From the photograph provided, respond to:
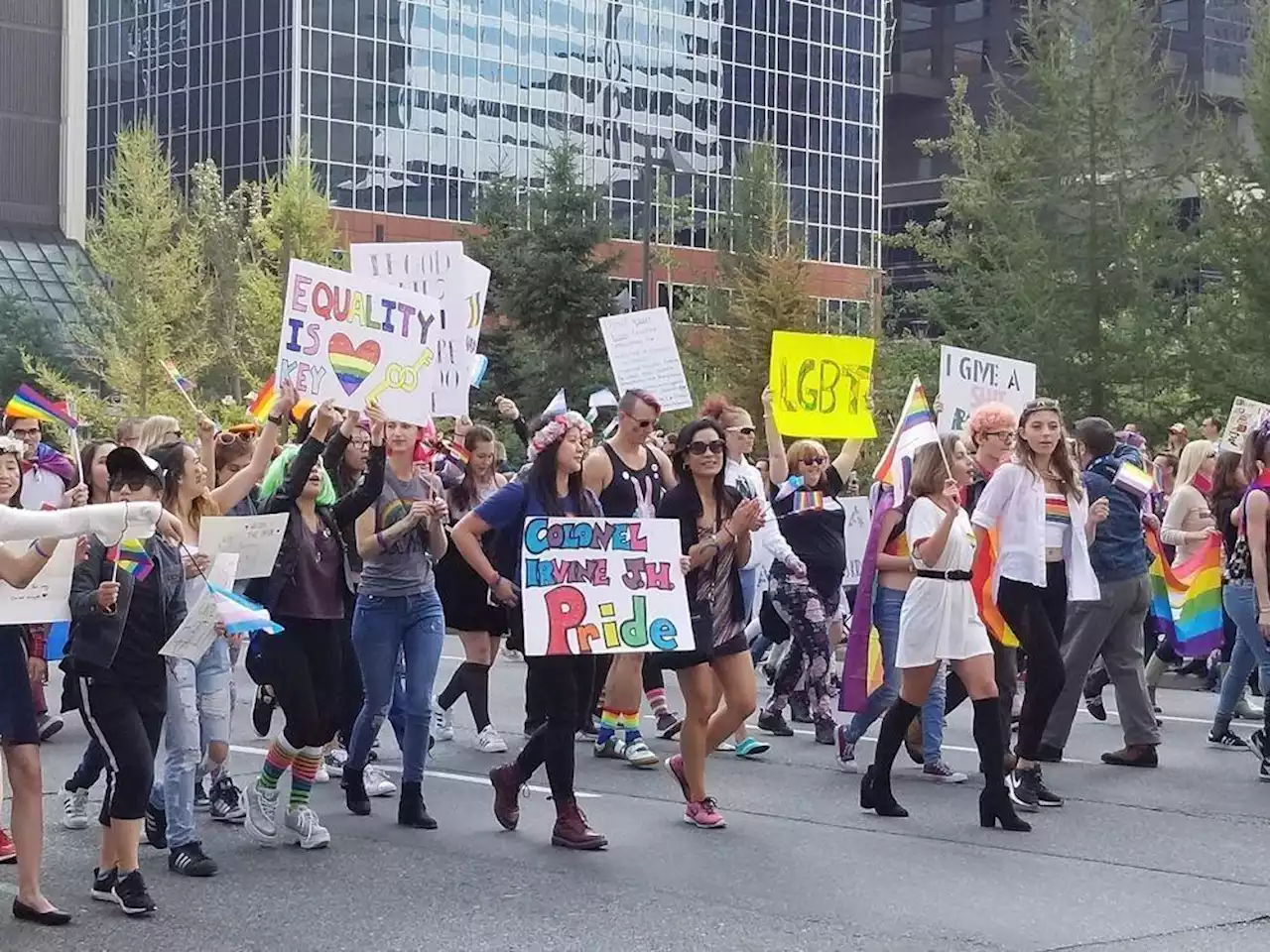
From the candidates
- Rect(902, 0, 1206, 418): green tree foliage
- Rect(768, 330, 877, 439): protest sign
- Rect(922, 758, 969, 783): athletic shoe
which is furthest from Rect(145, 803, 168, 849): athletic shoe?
Rect(902, 0, 1206, 418): green tree foliage

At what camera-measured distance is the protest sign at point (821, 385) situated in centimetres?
1377

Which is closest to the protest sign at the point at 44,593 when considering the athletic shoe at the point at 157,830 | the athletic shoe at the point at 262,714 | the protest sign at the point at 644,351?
the athletic shoe at the point at 157,830

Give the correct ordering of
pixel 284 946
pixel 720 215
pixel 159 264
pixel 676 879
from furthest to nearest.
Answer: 1. pixel 720 215
2. pixel 159 264
3. pixel 676 879
4. pixel 284 946

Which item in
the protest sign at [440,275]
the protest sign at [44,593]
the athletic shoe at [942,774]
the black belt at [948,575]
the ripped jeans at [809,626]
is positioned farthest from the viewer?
the ripped jeans at [809,626]

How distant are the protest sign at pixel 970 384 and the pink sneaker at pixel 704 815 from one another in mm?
3837

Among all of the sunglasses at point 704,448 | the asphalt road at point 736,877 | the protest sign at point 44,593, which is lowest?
the asphalt road at point 736,877

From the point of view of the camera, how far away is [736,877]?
26.3ft

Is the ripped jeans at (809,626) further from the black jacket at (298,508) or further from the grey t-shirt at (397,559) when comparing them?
the black jacket at (298,508)

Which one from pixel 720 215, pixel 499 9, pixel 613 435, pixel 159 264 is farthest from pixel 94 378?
pixel 613 435

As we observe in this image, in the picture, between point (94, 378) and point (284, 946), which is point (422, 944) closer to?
point (284, 946)

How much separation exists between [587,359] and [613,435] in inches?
1319

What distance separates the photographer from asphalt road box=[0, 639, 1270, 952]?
699cm

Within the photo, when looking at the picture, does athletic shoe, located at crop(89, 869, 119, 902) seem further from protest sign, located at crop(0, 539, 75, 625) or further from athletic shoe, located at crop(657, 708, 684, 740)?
athletic shoe, located at crop(657, 708, 684, 740)

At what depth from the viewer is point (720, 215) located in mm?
52406
